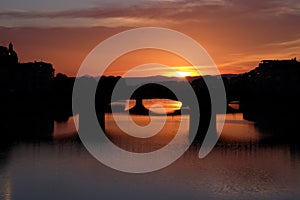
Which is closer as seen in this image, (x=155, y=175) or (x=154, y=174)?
(x=155, y=175)

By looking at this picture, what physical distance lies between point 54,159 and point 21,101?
4455cm

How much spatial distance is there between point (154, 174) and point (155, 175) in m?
0.35

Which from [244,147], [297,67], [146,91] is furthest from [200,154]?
[297,67]

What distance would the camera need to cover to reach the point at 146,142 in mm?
46875

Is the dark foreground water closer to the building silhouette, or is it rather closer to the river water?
the river water

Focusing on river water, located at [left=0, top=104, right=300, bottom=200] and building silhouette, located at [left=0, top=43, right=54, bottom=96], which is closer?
river water, located at [left=0, top=104, right=300, bottom=200]

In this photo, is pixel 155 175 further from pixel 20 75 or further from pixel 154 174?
pixel 20 75

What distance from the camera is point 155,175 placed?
30.7 metres

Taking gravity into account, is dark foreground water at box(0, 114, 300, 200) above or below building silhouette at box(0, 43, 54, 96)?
below

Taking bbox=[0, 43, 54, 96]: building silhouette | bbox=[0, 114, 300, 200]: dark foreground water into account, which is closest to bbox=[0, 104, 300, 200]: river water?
bbox=[0, 114, 300, 200]: dark foreground water

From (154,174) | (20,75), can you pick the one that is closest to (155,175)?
(154,174)

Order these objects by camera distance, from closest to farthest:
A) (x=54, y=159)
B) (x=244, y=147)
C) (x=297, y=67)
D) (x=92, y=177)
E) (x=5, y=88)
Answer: (x=92, y=177), (x=54, y=159), (x=244, y=147), (x=5, y=88), (x=297, y=67)

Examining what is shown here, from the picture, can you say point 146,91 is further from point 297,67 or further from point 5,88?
point 297,67

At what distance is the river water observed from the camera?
25719 millimetres
